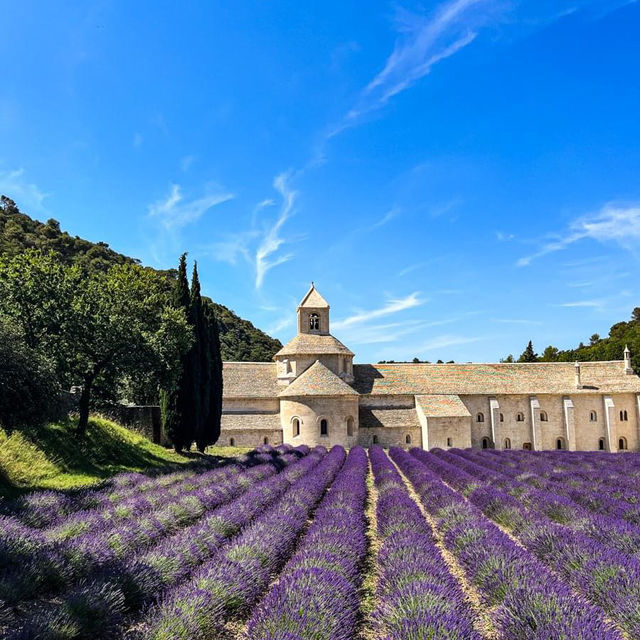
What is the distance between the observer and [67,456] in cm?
1708

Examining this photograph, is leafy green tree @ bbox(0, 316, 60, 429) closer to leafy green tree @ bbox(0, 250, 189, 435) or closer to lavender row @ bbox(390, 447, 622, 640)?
leafy green tree @ bbox(0, 250, 189, 435)

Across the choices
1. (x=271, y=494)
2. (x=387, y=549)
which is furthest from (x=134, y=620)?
(x=271, y=494)

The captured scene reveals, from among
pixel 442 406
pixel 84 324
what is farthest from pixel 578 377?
pixel 84 324

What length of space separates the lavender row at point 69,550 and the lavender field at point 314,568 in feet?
0.08

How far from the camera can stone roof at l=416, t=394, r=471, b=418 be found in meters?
35.0

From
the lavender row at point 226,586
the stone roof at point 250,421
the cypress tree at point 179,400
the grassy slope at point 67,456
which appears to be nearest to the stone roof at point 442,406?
the stone roof at point 250,421

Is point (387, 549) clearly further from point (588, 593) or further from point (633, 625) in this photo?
point (633, 625)

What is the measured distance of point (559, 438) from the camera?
3828 centimetres

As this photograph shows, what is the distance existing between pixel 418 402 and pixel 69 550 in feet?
105

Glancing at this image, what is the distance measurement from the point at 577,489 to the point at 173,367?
49.6 ft

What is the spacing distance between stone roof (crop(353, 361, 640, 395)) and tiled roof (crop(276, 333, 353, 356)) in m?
Answer: 2.78

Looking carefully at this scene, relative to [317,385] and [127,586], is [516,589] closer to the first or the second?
[127,586]

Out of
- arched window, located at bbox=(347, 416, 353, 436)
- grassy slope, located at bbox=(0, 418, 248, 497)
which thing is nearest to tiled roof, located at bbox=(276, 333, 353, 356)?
arched window, located at bbox=(347, 416, 353, 436)

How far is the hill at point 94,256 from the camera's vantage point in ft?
209
